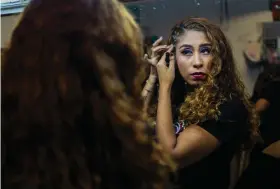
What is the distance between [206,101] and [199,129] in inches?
2.7

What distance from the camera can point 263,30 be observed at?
0.79 meters

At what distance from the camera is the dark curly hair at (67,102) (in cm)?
48

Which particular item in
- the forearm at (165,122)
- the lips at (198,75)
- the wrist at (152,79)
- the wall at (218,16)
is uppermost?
the wall at (218,16)

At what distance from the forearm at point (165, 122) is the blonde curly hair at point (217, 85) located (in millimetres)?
30

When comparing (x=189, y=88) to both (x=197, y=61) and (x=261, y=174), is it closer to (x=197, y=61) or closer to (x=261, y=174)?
(x=197, y=61)

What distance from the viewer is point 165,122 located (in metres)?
0.76

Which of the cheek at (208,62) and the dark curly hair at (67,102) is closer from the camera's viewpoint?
the dark curly hair at (67,102)

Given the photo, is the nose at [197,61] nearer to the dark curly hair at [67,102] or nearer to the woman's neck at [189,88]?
the woman's neck at [189,88]

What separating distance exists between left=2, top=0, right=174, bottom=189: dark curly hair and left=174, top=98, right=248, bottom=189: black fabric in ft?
0.94

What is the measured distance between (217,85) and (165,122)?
0.16 meters

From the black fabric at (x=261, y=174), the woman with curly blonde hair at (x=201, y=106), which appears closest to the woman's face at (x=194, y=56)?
the woman with curly blonde hair at (x=201, y=106)

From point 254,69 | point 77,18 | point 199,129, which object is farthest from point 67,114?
point 254,69

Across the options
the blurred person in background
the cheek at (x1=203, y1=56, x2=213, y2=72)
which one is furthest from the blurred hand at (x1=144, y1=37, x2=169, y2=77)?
the blurred person in background

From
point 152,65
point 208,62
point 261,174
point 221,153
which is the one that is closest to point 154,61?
point 152,65
